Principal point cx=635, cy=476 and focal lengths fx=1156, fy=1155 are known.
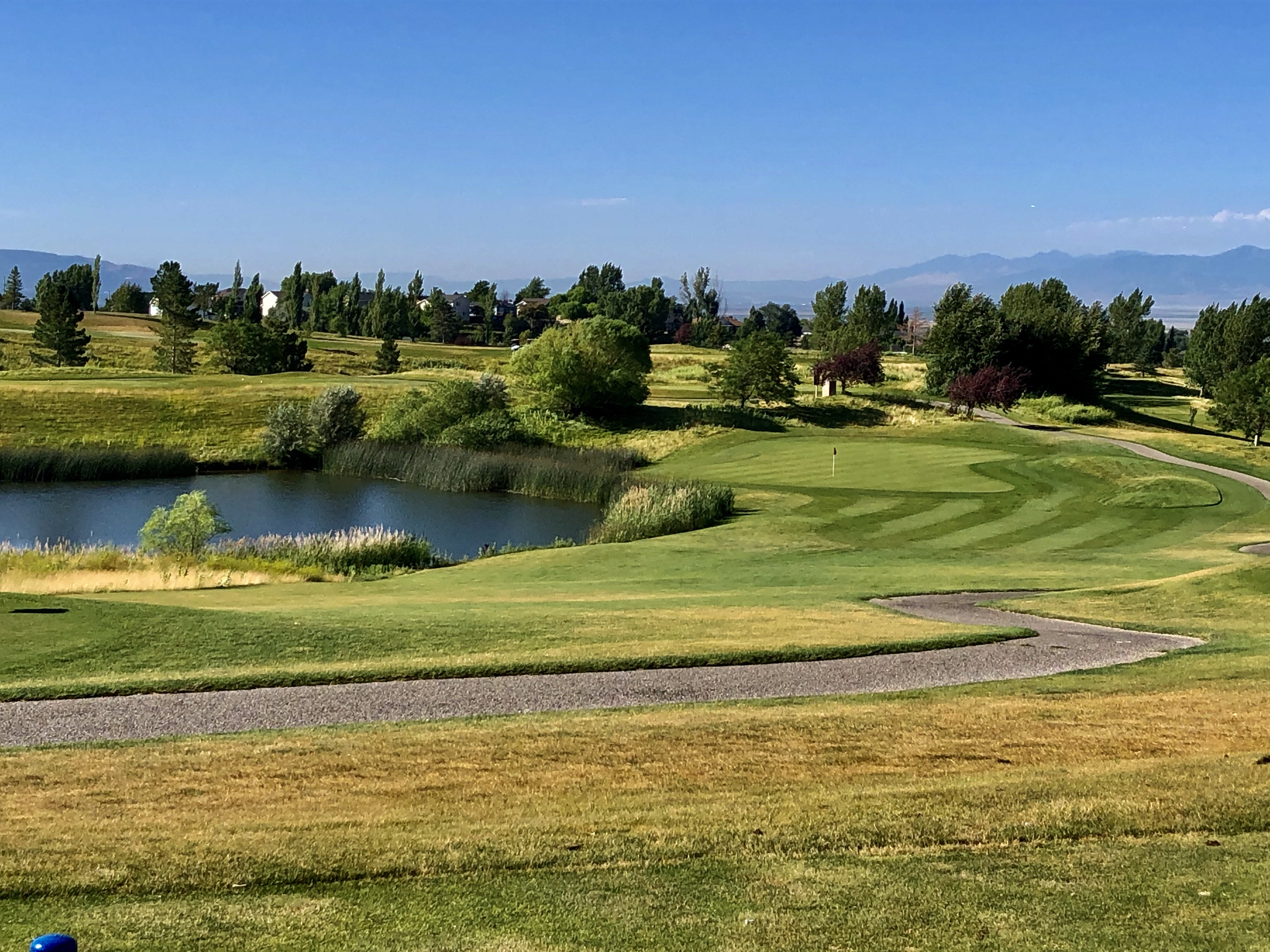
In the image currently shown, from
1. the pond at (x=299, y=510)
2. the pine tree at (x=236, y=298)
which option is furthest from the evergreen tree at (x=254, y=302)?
the pond at (x=299, y=510)

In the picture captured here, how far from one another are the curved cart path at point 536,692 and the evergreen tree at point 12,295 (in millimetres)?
131650

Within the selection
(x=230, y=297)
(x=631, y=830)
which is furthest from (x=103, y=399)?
(x=230, y=297)

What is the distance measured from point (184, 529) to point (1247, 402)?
60.0 m

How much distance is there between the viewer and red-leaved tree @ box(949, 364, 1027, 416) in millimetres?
72188

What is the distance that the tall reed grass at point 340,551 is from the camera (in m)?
32.6

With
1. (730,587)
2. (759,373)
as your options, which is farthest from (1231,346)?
(730,587)

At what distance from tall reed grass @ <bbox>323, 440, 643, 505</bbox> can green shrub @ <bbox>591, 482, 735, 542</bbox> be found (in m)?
6.31

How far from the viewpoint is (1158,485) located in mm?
41656

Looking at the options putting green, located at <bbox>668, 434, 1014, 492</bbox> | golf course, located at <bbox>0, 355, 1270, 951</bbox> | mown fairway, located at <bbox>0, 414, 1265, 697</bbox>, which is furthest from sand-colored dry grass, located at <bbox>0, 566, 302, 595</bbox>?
putting green, located at <bbox>668, 434, 1014, 492</bbox>

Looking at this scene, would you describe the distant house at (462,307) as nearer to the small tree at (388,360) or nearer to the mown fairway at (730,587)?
the small tree at (388,360)

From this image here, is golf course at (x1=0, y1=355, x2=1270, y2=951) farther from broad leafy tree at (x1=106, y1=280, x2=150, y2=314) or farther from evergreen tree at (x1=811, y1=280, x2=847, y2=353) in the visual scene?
broad leafy tree at (x1=106, y1=280, x2=150, y2=314)

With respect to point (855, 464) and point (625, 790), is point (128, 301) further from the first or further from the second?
point (625, 790)

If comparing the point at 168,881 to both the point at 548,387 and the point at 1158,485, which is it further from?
the point at 548,387

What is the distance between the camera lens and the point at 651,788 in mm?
11180
